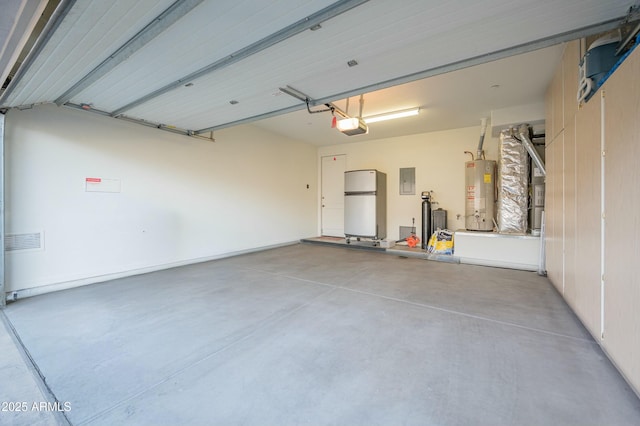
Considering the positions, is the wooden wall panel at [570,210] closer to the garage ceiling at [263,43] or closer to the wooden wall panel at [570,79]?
the wooden wall panel at [570,79]

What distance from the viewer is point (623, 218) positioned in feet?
5.23

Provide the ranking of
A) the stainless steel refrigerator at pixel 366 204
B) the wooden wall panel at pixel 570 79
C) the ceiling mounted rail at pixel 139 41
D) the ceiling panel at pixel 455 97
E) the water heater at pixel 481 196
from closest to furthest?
the ceiling mounted rail at pixel 139 41
the wooden wall panel at pixel 570 79
the ceiling panel at pixel 455 97
the water heater at pixel 481 196
the stainless steel refrigerator at pixel 366 204

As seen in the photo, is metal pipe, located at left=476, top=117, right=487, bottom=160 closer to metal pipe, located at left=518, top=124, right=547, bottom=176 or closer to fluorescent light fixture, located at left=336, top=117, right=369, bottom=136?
metal pipe, located at left=518, top=124, right=547, bottom=176

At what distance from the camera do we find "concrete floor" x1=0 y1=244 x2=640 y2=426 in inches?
52.5

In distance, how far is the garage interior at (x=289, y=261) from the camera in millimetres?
1477

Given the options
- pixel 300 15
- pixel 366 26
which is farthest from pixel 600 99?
pixel 300 15

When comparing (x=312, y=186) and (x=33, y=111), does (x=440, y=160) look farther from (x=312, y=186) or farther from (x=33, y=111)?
(x=33, y=111)

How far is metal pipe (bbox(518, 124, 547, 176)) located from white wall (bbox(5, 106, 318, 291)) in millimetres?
5128

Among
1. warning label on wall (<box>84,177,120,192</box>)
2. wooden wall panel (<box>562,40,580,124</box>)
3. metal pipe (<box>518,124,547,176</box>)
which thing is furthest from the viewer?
metal pipe (<box>518,124,547,176</box>)

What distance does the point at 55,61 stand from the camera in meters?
2.10

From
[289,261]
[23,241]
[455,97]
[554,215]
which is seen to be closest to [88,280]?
[23,241]

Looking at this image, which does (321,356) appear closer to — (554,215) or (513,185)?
(554,215)

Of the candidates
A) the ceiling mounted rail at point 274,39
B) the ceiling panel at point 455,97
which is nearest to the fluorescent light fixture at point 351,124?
the ceiling panel at point 455,97

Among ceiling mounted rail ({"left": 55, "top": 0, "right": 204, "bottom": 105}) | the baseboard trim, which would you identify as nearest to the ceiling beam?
ceiling mounted rail ({"left": 55, "top": 0, "right": 204, "bottom": 105})
